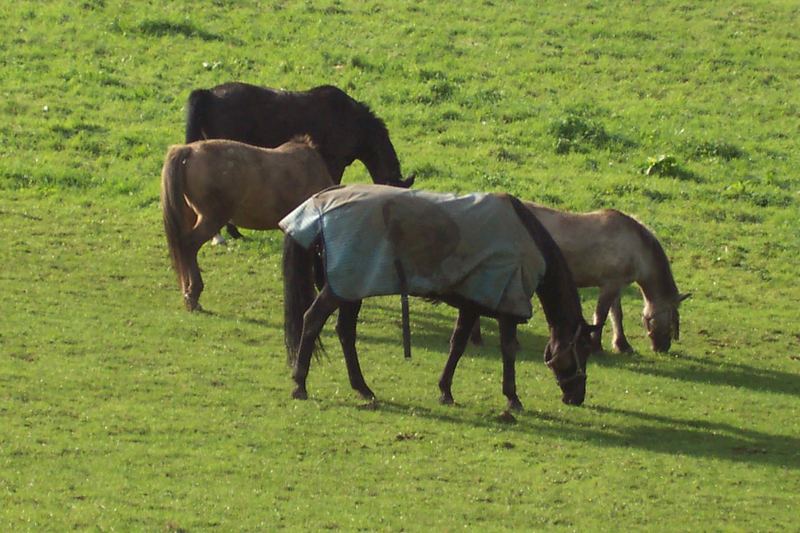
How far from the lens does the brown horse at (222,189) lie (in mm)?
15680

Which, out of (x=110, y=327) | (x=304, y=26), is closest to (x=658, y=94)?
(x=304, y=26)

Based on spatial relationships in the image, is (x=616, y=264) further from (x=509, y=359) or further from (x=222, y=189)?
(x=222, y=189)

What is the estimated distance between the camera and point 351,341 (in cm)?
1311

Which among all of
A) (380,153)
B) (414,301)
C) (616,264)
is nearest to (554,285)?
(616,264)

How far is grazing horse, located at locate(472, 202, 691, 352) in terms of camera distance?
15305 mm

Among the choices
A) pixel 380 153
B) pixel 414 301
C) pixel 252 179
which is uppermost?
pixel 252 179

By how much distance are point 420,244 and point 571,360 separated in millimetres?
1819

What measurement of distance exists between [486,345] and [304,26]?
13.2 metres

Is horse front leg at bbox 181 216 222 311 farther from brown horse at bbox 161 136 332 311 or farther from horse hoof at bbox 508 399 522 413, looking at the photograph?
horse hoof at bbox 508 399 522 413

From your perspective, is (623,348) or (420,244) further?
(623,348)

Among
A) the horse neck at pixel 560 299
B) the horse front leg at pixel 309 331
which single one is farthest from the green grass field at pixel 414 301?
the horse neck at pixel 560 299

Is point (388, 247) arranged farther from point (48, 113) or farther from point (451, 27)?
point (451, 27)

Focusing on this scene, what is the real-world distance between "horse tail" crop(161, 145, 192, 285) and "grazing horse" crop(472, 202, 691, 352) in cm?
322

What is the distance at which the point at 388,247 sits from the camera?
12578 millimetres
